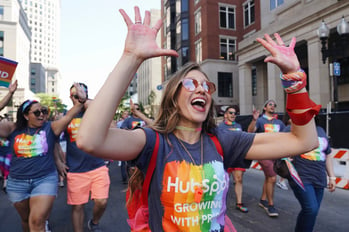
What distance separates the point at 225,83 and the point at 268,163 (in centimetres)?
2590

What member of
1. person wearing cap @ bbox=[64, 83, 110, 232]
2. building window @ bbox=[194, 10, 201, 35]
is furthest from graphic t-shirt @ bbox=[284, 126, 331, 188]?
building window @ bbox=[194, 10, 201, 35]

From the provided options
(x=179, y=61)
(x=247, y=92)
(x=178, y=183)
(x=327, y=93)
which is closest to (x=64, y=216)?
(x=178, y=183)

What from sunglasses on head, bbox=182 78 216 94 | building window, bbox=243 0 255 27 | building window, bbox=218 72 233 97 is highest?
building window, bbox=243 0 255 27

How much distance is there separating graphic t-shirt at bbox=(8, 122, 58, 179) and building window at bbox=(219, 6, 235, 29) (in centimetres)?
3020

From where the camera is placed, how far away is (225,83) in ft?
101

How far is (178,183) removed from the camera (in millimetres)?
1756

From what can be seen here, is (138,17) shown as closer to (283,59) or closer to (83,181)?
(283,59)

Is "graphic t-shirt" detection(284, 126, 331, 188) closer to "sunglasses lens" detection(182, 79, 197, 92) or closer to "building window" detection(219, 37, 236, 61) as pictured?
"sunglasses lens" detection(182, 79, 197, 92)

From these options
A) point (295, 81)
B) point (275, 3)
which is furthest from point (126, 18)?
point (275, 3)

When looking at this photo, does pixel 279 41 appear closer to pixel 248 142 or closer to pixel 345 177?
pixel 248 142

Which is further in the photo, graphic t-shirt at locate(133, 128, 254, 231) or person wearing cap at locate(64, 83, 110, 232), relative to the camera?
person wearing cap at locate(64, 83, 110, 232)

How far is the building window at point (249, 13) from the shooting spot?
28.9m

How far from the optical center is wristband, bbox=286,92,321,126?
176 cm

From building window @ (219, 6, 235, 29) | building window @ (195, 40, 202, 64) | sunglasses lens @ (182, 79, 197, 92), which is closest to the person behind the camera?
sunglasses lens @ (182, 79, 197, 92)
